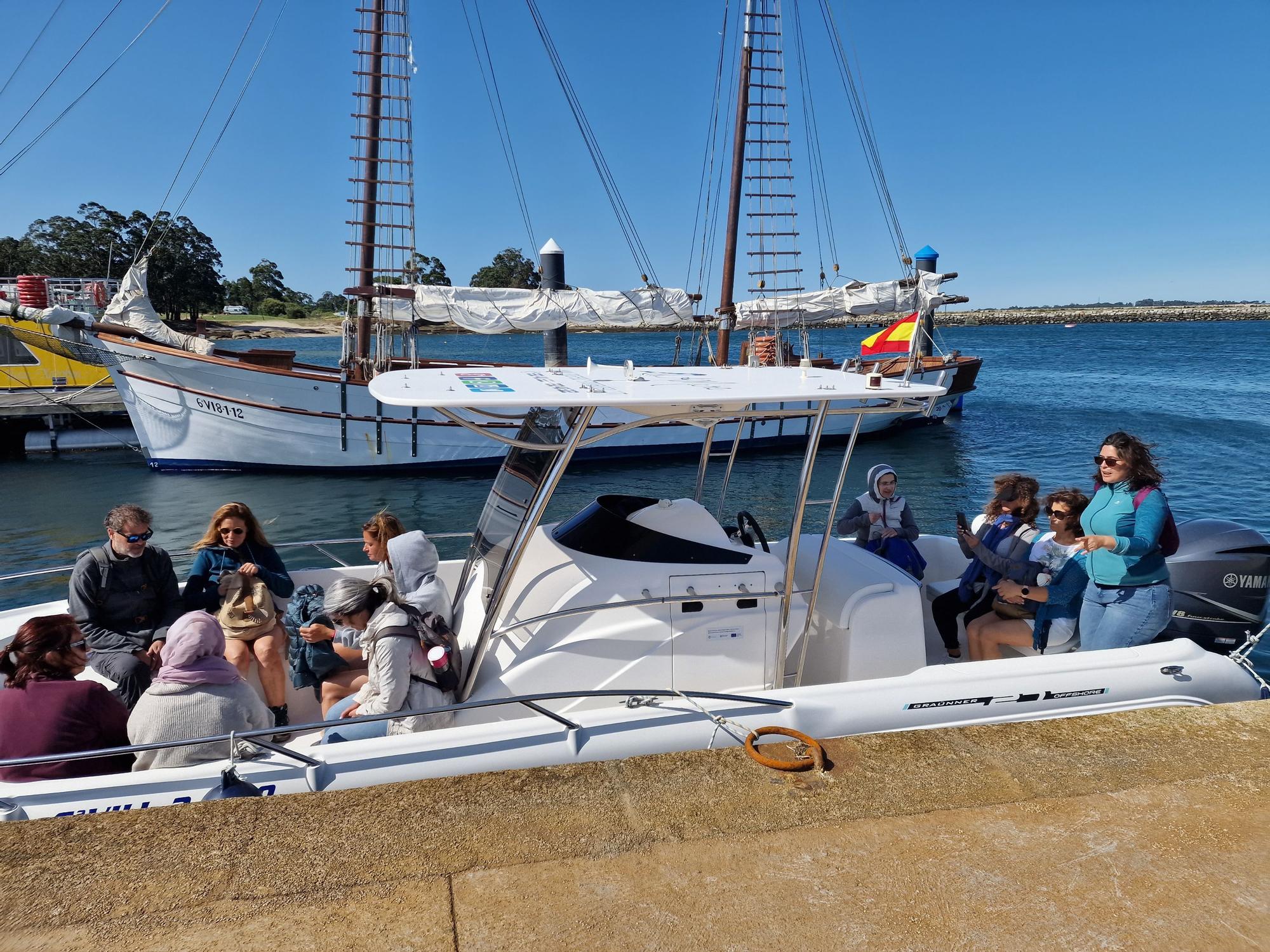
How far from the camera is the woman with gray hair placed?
333cm

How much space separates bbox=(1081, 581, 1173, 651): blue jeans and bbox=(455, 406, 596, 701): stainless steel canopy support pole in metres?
2.80

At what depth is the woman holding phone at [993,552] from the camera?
448cm

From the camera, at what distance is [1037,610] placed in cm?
439

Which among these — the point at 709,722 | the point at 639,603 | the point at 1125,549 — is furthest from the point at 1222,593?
the point at 639,603

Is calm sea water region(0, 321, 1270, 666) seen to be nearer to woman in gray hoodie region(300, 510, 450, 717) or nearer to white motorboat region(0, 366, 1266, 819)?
woman in gray hoodie region(300, 510, 450, 717)

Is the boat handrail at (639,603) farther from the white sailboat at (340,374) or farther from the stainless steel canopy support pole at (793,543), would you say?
the white sailboat at (340,374)

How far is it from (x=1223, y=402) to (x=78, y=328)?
3617cm

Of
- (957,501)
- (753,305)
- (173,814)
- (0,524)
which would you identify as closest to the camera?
(173,814)

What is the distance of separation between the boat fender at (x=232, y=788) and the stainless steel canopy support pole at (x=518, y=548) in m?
0.94

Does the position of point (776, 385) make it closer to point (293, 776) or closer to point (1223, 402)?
point (293, 776)

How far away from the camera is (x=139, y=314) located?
1864cm

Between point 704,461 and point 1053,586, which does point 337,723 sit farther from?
point 1053,586

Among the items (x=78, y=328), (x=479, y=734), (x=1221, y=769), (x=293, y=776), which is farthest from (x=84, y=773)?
(x=78, y=328)

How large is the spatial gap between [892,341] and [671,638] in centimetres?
1844
